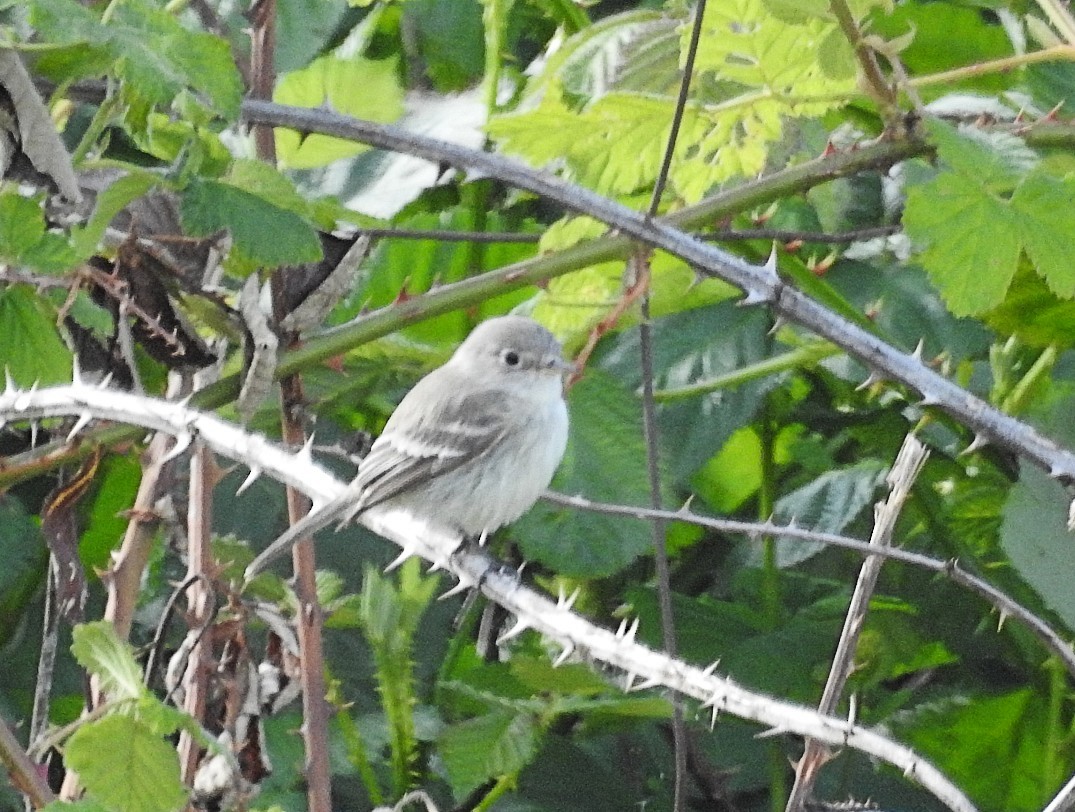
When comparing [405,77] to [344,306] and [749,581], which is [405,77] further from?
[749,581]

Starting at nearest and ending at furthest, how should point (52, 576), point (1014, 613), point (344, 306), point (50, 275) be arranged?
1. point (1014, 613)
2. point (50, 275)
3. point (52, 576)
4. point (344, 306)

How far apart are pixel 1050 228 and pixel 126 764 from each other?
1.22 meters

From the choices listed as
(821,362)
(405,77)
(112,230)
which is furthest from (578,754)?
(405,77)

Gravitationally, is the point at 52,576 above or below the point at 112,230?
below

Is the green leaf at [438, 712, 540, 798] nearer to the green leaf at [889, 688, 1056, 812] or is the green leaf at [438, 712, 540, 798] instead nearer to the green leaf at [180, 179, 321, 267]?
the green leaf at [889, 688, 1056, 812]

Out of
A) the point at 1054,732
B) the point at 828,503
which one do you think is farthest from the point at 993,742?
the point at 828,503

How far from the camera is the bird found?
250 centimetres

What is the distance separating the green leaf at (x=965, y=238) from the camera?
170 centimetres

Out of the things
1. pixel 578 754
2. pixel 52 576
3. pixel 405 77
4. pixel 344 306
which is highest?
pixel 405 77

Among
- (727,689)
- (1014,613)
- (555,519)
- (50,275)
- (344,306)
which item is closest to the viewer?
(727,689)

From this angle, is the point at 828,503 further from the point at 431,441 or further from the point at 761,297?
the point at 761,297

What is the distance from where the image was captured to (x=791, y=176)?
1986 millimetres

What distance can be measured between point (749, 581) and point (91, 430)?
1.12m

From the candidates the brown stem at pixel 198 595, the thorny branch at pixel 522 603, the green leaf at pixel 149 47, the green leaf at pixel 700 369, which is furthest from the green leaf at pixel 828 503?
the green leaf at pixel 149 47
